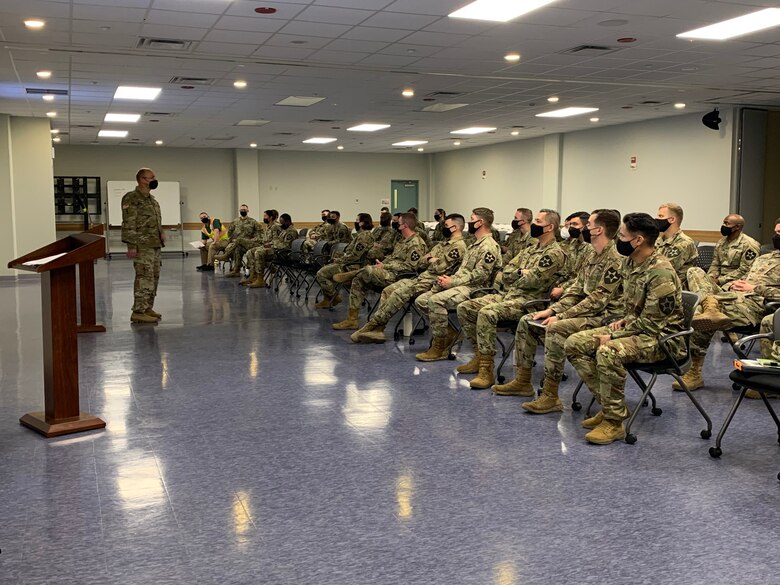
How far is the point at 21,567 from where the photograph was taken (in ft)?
9.93

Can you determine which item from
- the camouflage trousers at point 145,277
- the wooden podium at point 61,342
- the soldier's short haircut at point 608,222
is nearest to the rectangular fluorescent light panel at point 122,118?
the camouflage trousers at point 145,277

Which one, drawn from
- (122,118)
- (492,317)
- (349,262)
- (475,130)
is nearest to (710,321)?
(492,317)

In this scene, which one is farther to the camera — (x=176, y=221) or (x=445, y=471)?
(x=176, y=221)

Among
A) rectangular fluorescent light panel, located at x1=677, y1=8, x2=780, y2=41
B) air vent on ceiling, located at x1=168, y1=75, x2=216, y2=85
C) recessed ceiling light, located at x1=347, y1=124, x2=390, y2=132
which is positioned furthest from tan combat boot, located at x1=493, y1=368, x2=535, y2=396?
recessed ceiling light, located at x1=347, y1=124, x2=390, y2=132

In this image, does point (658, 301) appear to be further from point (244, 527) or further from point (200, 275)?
point (200, 275)

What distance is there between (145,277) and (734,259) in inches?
262

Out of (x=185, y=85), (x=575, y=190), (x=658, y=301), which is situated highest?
(x=185, y=85)

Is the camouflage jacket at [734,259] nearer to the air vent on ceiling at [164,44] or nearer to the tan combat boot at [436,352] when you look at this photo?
the tan combat boot at [436,352]

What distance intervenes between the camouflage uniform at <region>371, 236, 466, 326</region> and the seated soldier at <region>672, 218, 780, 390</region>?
2187 millimetres

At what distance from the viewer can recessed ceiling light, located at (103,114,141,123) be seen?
15305 mm

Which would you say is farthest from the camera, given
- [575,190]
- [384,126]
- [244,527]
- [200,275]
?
[575,190]

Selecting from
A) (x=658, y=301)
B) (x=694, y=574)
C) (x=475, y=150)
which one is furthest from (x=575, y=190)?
(x=694, y=574)

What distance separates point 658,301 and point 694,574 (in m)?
2.06

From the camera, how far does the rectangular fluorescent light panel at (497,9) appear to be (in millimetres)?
7137
